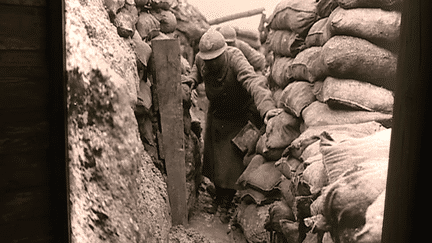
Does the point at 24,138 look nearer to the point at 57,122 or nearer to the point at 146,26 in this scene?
the point at 57,122

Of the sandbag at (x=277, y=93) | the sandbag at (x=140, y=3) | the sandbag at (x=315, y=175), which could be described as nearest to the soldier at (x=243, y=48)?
the sandbag at (x=277, y=93)

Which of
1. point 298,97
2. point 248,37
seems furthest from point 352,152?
point 248,37

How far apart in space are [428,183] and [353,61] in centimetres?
173

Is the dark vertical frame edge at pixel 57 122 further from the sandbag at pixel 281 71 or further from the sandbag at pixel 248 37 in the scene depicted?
the sandbag at pixel 248 37

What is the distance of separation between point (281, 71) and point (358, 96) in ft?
3.88

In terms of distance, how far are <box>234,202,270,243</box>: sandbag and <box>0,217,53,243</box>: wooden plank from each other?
2775 mm

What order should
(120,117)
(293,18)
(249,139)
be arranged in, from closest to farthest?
(120,117) < (293,18) < (249,139)

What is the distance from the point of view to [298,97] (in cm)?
294

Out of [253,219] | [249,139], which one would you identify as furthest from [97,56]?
[249,139]

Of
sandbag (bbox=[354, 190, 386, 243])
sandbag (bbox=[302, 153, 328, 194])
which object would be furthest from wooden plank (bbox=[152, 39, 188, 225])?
sandbag (bbox=[354, 190, 386, 243])

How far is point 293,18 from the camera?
10.7 ft

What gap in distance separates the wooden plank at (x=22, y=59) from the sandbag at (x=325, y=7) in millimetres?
2244

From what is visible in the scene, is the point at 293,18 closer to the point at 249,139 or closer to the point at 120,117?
the point at 249,139

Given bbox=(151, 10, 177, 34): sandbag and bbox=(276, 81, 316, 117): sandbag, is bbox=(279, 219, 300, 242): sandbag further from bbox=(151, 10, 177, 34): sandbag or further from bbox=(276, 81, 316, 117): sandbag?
bbox=(151, 10, 177, 34): sandbag
